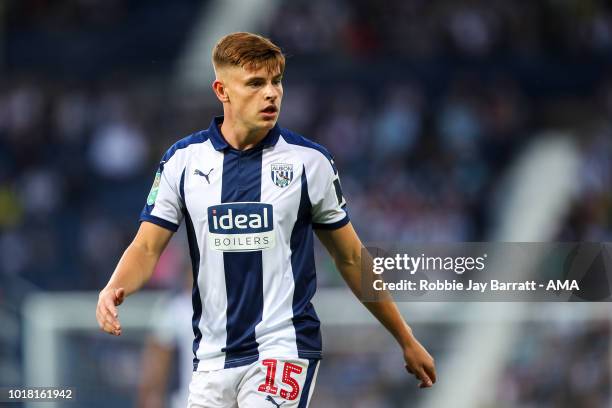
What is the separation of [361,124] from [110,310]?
34.5ft

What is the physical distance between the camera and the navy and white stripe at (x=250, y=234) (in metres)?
4.32

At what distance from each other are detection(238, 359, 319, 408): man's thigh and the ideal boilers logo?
1.33ft

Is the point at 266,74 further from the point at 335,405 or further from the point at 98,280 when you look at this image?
the point at 98,280

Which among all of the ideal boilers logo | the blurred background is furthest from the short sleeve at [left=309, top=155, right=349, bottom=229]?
the blurred background

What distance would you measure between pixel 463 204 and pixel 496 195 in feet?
2.00

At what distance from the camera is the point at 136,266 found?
4402 mm

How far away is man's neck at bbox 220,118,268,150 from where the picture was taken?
14.6 feet

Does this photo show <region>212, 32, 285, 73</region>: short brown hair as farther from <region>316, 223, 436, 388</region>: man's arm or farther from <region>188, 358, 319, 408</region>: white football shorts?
<region>188, 358, 319, 408</region>: white football shorts

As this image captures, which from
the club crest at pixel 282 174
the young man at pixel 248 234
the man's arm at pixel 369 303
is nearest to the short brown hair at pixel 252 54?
the young man at pixel 248 234

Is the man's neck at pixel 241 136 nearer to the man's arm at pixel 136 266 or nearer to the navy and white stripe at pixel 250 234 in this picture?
the navy and white stripe at pixel 250 234

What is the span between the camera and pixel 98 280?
13156 millimetres

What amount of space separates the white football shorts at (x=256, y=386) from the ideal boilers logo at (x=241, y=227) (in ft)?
1.33

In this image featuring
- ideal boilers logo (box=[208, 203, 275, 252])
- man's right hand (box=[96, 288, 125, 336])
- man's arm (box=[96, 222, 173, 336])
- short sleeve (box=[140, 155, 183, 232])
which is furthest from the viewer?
short sleeve (box=[140, 155, 183, 232])

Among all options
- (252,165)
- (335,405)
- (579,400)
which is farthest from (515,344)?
(252,165)
